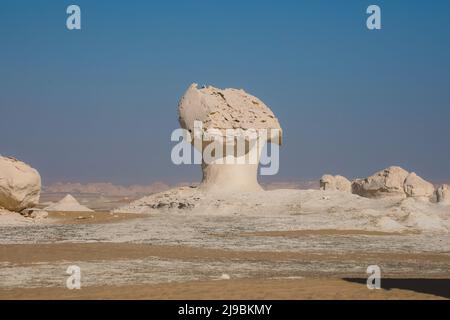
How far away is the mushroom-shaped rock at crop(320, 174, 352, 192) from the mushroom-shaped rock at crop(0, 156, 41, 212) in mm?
29472

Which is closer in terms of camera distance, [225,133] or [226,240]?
[226,240]

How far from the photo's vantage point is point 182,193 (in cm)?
3769

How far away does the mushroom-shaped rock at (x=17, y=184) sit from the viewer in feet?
91.8

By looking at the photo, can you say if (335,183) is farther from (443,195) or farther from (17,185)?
(17,185)

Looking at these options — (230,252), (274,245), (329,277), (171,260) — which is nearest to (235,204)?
(274,245)

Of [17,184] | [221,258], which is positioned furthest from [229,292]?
[17,184]

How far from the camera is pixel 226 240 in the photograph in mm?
22062

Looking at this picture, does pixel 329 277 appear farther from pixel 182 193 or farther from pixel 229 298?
pixel 182 193

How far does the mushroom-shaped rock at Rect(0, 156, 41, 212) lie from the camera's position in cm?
2797

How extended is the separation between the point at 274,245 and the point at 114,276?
809 centimetres

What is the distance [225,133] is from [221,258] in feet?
66.6

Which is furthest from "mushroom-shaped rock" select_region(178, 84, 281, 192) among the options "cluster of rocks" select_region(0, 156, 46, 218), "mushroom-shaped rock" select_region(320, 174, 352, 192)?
"mushroom-shaped rock" select_region(320, 174, 352, 192)

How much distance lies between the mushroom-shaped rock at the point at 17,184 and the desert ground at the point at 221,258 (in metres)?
0.99

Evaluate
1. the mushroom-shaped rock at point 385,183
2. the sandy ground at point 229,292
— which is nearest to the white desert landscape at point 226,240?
the sandy ground at point 229,292
